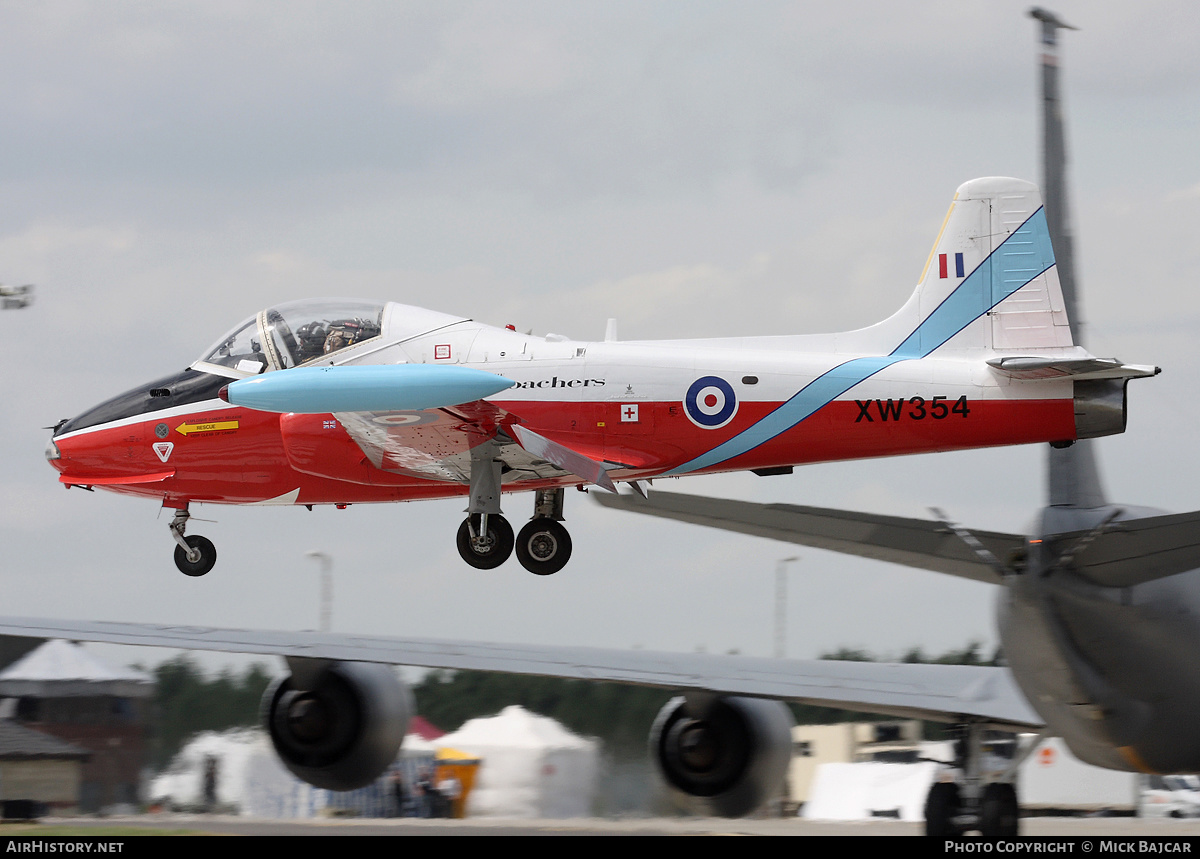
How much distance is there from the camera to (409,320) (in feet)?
61.8

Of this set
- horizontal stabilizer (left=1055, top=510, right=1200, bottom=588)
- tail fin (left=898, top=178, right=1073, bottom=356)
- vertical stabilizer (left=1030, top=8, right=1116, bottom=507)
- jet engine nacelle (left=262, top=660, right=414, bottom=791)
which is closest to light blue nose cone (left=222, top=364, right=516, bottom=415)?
jet engine nacelle (left=262, top=660, right=414, bottom=791)

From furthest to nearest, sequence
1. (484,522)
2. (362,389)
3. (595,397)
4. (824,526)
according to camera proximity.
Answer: (484,522) → (595,397) → (362,389) → (824,526)

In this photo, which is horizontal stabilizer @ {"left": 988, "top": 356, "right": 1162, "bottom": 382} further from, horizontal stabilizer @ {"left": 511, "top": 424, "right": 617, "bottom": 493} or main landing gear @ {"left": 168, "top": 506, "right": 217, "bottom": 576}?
main landing gear @ {"left": 168, "top": 506, "right": 217, "bottom": 576}

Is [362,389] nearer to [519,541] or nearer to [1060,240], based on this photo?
[519,541]

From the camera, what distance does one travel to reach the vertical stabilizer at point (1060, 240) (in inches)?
683

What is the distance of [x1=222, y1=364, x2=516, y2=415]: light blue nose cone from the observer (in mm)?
15883

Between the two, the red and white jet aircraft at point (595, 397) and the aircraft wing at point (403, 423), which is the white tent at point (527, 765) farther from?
the aircraft wing at point (403, 423)

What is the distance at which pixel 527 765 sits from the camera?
92.1ft

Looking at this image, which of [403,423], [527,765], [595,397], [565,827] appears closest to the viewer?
[595,397]

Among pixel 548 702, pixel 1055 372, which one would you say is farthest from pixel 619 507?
pixel 548 702

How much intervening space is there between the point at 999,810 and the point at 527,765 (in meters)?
12.4

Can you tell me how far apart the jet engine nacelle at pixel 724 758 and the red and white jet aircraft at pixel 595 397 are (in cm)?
282

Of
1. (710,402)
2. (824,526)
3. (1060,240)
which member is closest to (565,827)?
(710,402)

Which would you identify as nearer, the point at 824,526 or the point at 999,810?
the point at 824,526
